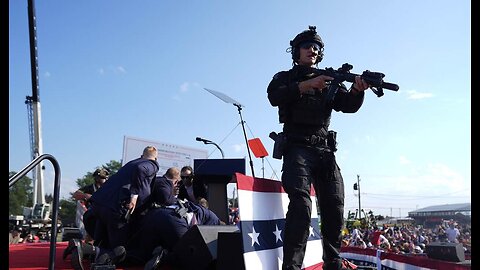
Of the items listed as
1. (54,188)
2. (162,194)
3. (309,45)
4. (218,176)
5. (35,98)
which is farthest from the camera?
(35,98)

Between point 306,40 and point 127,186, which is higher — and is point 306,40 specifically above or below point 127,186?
above

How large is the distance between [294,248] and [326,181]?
0.63 metres

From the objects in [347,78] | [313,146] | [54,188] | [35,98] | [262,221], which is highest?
[35,98]

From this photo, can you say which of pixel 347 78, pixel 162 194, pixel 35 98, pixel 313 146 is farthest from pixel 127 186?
pixel 35 98

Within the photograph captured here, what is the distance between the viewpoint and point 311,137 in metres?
3.28

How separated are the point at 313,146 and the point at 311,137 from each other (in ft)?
0.24

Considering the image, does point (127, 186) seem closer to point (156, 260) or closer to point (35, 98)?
point (156, 260)

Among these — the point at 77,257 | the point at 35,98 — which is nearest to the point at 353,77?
the point at 77,257

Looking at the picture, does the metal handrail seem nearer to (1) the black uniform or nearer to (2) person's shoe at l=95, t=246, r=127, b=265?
(2) person's shoe at l=95, t=246, r=127, b=265

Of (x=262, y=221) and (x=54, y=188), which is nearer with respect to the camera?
(x=54, y=188)

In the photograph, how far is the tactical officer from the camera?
10.2 feet

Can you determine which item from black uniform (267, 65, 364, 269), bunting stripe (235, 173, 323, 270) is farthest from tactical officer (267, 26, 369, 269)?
bunting stripe (235, 173, 323, 270)

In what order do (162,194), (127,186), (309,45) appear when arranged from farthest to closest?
(162,194)
(127,186)
(309,45)
